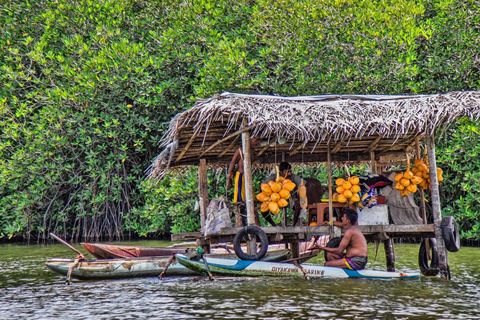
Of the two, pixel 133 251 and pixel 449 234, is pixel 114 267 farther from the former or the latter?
pixel 449 234

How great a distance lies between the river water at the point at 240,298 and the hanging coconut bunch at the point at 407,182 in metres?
1.28

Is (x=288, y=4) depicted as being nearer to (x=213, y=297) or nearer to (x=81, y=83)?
(x=81, y=83)

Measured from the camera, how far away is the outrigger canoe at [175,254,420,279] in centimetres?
827

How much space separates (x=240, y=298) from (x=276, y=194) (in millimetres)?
1825

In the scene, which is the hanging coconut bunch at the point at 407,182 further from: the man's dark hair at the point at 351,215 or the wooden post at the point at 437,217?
the man's dark hair at the point at 351,215

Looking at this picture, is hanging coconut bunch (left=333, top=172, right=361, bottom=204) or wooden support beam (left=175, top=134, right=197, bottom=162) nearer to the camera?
hanging coconut bunch (left=333, top=172, right=361, bottom=204)

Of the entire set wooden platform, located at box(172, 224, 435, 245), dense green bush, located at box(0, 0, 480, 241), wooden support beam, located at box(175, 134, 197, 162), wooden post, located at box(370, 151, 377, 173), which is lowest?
wooden platform, located at box(172, 224, 435, 245)

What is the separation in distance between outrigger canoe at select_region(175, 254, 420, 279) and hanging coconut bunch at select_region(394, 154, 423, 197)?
122 cm

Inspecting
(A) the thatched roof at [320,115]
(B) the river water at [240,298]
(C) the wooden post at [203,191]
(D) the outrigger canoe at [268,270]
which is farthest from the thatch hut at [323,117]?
(B) the river water at [240,298]

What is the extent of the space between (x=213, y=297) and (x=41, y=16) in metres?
11.2

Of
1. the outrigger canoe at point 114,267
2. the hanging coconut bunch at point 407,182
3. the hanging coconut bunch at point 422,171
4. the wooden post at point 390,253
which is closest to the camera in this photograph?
the hanging coconut bunch at point 407,182

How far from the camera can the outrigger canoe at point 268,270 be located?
8.27m

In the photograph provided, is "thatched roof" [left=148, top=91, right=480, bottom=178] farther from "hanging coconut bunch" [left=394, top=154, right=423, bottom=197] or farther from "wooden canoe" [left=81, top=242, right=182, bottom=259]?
"wooden canoe" [left=81, top=242, right=182, bottom=259]

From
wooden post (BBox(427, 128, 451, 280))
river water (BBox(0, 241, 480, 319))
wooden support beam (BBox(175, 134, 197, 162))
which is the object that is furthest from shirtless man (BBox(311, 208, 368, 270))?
wooden support beam (BBox(175, 134, 197, 162))
